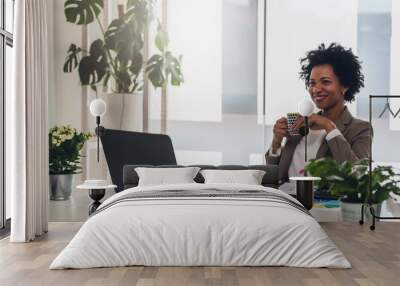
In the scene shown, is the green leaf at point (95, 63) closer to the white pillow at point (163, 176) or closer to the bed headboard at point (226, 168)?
the bed headboard at point (226, 168)

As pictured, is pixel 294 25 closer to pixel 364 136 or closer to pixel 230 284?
pixel 364 136

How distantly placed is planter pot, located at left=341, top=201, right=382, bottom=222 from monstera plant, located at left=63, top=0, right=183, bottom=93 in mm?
2279

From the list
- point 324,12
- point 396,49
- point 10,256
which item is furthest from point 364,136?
point 10,256

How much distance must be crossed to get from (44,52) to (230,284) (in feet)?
10.00

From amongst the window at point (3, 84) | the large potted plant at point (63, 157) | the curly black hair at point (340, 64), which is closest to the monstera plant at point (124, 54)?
the large potted plant at point (63, 157)

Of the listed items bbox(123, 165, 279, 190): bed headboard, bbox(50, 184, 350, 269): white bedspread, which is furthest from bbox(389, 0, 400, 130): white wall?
bbox(50, 184, 350, 269): white bedspread

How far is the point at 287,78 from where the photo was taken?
22.7 feet

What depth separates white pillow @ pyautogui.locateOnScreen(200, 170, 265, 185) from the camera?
6023 millimetres

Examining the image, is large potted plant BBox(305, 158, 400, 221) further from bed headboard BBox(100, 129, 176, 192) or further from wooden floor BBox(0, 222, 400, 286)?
wooden floor BBox(0, 222, 400, 286)

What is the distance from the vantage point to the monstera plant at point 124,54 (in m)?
6.90

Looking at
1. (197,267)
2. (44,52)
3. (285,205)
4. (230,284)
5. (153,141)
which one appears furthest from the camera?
(153,141)

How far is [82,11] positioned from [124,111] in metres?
1.21

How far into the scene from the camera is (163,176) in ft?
20.0

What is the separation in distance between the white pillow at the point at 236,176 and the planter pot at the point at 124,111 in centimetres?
121
